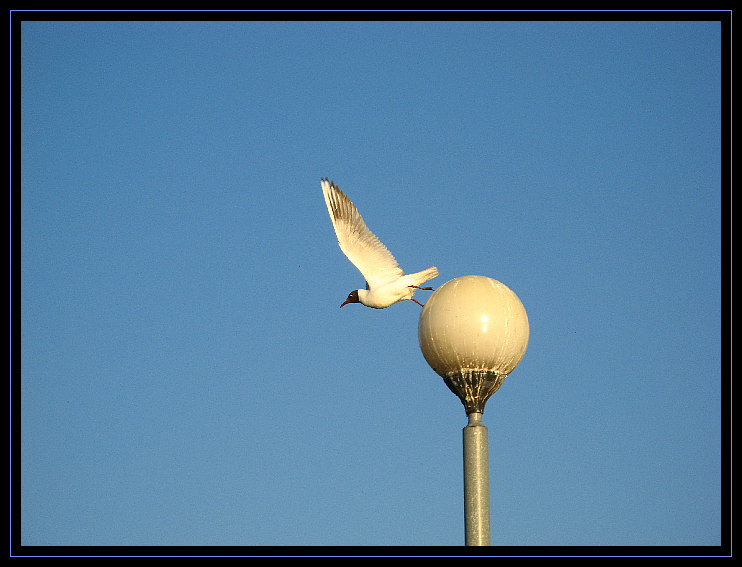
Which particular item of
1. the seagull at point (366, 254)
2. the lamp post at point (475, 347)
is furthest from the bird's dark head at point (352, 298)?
the lamp post at point (475, 347)

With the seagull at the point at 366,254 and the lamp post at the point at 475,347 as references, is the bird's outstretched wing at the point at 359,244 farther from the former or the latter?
the lamp post at the point at 475,347

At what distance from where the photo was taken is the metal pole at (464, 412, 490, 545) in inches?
313

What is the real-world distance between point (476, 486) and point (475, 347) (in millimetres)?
1115

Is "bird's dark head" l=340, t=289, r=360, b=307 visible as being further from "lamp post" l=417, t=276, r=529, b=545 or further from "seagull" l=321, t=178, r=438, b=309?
"lamp post" l=417, t=276, r=529, b=545

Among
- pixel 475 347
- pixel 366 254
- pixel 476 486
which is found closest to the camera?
pixel 476 486

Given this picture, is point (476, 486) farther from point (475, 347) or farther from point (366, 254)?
point (366, 254)

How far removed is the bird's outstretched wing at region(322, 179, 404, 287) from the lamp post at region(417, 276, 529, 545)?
515 centimetres

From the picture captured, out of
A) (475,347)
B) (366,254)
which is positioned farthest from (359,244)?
(475,347)

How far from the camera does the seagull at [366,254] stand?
1359cm

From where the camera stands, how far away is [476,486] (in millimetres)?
8055

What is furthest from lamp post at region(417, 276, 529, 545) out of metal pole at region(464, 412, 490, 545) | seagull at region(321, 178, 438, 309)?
seagull at region(321, 178, 438, 309)
